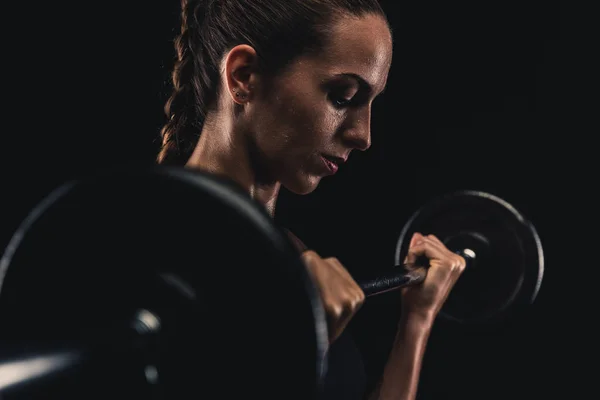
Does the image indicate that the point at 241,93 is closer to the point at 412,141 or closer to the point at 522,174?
the point at 412,141

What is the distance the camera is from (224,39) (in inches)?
42.3

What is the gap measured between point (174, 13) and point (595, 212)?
177 cm

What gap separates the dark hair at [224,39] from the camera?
3.32ft

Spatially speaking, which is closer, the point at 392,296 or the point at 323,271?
the point at 323,271

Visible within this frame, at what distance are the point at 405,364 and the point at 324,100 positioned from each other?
677 mm

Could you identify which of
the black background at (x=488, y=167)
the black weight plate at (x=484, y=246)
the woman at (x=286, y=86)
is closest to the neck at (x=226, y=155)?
the woman at (x=286, y=86)

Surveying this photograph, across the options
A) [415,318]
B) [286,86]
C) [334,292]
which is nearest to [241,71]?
[286,86]

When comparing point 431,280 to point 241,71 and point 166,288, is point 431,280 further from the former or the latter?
point 166,288

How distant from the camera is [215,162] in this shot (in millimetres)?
1062

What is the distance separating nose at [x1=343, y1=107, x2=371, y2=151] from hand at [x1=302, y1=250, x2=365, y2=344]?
14.7 inches

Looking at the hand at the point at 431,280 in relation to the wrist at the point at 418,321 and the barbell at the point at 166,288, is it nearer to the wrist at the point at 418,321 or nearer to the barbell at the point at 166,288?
the wrist at the point at 418,321

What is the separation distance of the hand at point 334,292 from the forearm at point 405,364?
2.22ft

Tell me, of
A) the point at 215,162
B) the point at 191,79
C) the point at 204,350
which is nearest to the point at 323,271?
the point at 204,350

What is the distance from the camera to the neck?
3.47ft
